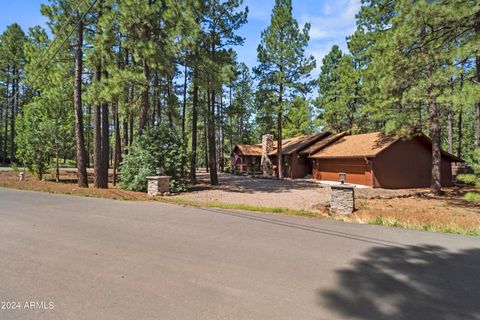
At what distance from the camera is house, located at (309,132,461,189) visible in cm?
1873

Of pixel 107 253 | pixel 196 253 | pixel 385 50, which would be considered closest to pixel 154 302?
pixel 196 253

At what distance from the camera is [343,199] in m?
9.05

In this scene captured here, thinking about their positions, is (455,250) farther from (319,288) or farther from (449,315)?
(319,288)

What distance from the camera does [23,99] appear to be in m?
35.3

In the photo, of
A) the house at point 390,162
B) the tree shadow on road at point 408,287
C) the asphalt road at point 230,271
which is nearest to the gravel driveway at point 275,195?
the house at point 390,162

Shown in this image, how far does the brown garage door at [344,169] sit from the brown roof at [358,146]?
0.67 metres

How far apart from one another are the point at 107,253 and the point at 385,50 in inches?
547

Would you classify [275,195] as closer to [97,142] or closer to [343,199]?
[343,199]

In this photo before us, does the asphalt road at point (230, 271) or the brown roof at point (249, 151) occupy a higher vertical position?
the brown roof at point (249, 151)

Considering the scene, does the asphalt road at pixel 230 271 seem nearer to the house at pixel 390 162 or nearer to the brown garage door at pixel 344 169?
the house at pixel 390 162

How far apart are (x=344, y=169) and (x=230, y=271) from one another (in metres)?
19.8

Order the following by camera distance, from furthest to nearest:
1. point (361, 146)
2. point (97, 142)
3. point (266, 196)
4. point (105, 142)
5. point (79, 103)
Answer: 1. point (361, 146)
2. point (105, 142)
3. point (97, 142)
4. point (266, 196)
5. point (79, 103)

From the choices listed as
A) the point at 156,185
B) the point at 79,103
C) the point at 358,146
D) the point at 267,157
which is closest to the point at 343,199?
the point at 156,185

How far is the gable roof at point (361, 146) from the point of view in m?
18.8
